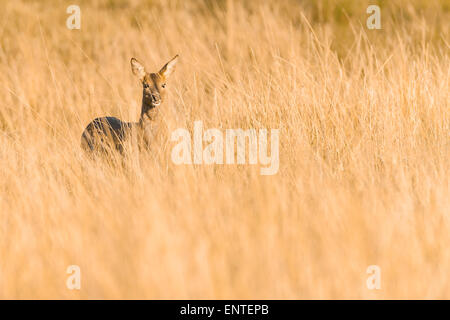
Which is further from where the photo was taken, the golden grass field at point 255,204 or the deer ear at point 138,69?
the deer ear at point 138,69

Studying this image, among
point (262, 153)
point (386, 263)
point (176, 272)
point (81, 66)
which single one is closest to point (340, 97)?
point (262, 153)

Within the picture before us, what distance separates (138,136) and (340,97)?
1.79m

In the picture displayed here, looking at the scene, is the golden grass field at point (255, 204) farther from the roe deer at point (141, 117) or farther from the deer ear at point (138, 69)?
the deer ear at point (138, 69)

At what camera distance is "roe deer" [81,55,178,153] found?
4.77 m

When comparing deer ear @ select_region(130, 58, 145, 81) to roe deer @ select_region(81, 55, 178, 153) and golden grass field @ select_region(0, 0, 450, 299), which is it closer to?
roe deer @ select_region(81, 55, 178, 153)

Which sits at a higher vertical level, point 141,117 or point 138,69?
point 138,69

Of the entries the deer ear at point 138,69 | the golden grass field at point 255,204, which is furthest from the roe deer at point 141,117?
the golden grass field at point 255,204

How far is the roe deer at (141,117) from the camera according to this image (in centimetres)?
477

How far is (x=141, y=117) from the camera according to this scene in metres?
4.92

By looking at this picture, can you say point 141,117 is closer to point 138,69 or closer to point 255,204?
point 138,69

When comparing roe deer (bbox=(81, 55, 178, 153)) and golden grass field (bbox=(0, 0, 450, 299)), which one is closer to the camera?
golden grass field (bbox=(0, 0, 450, 299))

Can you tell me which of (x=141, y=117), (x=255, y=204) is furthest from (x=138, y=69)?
(x=255, y=204)

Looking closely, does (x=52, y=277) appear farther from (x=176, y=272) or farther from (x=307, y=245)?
(x=307, y=245)

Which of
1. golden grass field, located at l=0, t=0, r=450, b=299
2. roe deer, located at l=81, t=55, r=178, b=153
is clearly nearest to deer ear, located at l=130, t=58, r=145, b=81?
roe deer, located at l=81, t=55, r=178, b=153
